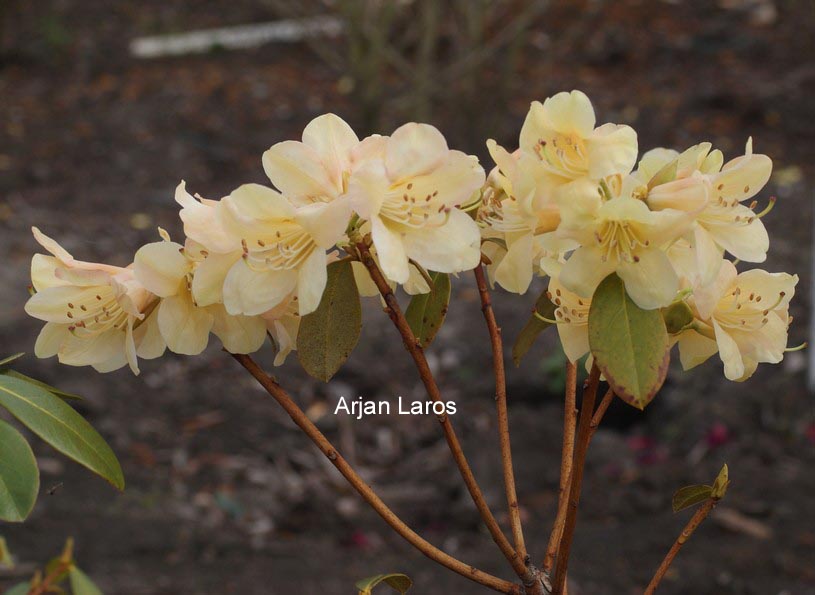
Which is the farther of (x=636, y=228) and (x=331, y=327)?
(x=331, y=327)

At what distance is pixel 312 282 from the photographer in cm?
76

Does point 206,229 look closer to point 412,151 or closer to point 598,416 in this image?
point 412,151

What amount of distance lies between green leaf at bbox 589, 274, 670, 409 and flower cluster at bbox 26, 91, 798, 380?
0.02m

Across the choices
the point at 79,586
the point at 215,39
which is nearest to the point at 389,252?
the point at 79,586

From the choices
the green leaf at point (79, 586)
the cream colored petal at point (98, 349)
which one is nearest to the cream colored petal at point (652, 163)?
the cream colored petal at point (98, 349)

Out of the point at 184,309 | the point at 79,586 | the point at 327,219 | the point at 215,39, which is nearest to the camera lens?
the point at 327,219

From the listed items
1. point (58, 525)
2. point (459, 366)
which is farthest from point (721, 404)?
point (58, 525)

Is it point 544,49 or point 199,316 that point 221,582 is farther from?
point 544,49

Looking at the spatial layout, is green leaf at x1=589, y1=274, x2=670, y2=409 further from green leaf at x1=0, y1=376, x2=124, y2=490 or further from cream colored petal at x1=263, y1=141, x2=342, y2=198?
green leaf at x1=0, y1=376, x2=124, y2=490

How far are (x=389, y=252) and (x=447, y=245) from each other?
2.3 inches

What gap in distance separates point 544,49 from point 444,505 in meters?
3.68

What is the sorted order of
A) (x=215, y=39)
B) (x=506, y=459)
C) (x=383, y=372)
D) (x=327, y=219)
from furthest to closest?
(x=215, y=39)
(x=383, y=372)
(x=506, y=459)
(x=327, y=219)

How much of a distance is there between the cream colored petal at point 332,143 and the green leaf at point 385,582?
1.14ft

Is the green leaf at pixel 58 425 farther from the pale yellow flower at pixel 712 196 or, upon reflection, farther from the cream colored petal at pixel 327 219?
the pale yellow flower at pixel 712 196
